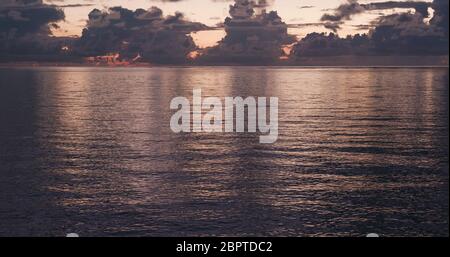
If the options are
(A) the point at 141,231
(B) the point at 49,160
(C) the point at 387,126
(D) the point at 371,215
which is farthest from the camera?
(C) the point at 387,126

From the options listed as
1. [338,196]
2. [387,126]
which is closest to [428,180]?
[338,196]

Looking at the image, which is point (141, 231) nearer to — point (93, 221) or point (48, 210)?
point (93, 221)

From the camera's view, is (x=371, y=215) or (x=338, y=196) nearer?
(x=371, y=215)

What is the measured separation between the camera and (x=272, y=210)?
40.1 metres

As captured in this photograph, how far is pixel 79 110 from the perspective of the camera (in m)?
118

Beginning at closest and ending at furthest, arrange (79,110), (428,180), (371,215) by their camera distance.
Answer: (371,215), (428,180), (79,110)
